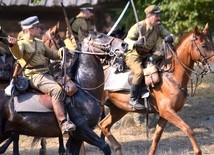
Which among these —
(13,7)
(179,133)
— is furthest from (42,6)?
(179,133)

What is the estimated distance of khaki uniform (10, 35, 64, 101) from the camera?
10.2 meters

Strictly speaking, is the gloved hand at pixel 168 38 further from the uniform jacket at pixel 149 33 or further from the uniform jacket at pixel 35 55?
the uniform jacket at pixel 35 55

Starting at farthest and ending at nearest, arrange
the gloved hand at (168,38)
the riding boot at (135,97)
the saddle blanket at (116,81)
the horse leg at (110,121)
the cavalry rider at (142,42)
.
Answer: the saddle blanket at (116,81)
the horse leg at (110,121)
the riding boot at (135,97)
the cavalry rider at (142,42)
the gloved hand at (168,38)

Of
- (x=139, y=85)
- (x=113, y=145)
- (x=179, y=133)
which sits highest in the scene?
(x=139, y=85)

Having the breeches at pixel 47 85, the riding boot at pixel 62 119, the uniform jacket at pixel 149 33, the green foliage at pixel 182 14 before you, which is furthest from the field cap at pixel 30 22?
the green foliage at pixel 182 14

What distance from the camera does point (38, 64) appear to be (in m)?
10.4

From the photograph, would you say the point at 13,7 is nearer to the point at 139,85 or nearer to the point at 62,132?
the point at 139,85

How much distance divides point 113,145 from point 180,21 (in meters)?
4.97

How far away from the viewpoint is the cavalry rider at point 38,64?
1009 cm

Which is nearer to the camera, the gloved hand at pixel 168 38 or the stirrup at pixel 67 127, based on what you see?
the stirrup at pixel 67 127

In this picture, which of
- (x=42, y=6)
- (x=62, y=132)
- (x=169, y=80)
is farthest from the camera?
(x=42, y=6)

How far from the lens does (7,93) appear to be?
406 inches

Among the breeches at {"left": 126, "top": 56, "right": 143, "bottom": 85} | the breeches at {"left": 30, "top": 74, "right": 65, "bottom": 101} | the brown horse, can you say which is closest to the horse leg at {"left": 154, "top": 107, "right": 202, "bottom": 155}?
the brown horse

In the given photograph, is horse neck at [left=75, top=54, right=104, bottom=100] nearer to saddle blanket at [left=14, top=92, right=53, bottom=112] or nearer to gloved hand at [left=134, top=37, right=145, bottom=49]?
saddle blanket at [left=14, top=92, right=53, bottom=112]
